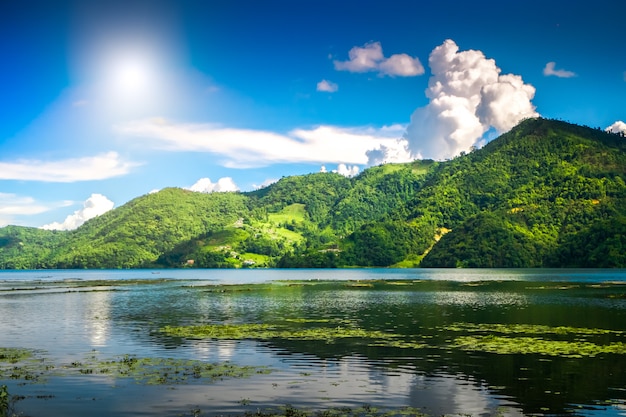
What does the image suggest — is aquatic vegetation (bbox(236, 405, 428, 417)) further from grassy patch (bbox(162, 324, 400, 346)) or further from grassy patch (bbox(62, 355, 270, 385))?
grassy patch (bbox(162, 324, 400, 346))

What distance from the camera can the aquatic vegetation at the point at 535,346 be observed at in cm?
5222

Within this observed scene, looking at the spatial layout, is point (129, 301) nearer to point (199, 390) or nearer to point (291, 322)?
point (291, 322)

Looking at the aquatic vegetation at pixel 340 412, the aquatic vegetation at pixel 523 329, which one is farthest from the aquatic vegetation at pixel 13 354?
the aquatic vegetation at pixel 523 329

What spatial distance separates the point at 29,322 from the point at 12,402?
5351cm

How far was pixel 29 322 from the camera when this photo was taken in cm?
8350

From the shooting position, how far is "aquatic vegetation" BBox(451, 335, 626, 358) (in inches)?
2056

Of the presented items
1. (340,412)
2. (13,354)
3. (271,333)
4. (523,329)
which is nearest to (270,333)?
(271,333)

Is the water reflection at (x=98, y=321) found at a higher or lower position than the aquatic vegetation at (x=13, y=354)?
lower

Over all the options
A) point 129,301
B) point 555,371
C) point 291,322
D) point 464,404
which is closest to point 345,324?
point 291,322

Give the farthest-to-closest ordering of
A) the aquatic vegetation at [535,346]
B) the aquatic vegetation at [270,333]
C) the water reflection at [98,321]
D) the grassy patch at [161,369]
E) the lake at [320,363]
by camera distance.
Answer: the water reflection at [98,321]
the aquatic vegetation at [270,333]
the aquatic vegetation at [535,346]
the grassy patch at [161,369]
the lake at [320,363]

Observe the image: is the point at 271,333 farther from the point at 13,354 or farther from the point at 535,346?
the point at 535,346

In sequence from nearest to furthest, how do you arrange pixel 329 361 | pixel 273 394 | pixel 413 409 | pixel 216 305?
pixel 413 409 → pixel 273 394 → pixel 329 361 → pixel 216 305

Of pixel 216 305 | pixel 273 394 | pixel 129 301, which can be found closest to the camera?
pixel 273 394

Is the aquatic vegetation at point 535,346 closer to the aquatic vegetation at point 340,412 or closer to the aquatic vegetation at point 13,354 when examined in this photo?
the aquatic vegetation at point 340,412
